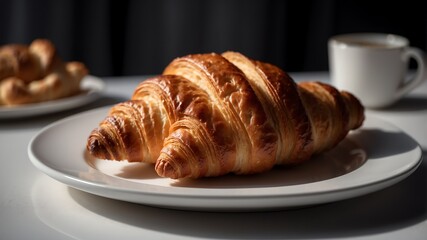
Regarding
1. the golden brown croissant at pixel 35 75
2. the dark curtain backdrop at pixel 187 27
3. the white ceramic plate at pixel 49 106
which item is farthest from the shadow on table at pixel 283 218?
the dark curtain backdrop at pixel 187 27

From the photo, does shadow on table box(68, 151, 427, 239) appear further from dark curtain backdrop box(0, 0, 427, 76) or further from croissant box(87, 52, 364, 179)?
dark curtain backdrop box(0, 0, 427, 76)

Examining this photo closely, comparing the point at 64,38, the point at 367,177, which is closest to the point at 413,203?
the point at 367,177

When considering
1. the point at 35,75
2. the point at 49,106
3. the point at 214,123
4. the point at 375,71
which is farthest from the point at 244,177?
the point at 35,75

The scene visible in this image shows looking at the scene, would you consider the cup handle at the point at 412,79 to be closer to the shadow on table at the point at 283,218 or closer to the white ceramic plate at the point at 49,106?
the shadow on table at the point at 283,218

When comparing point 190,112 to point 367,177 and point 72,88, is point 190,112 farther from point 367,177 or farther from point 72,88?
point 72,88

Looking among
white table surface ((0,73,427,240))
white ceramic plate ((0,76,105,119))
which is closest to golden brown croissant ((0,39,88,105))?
white ceramic plate ((0,76,105,119))

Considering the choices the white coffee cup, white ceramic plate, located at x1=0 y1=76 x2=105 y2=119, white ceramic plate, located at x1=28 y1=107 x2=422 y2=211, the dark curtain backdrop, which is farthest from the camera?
the dark curtain backdrop
